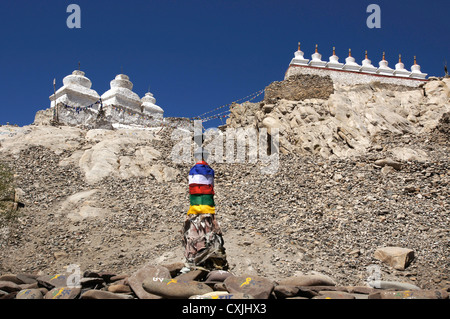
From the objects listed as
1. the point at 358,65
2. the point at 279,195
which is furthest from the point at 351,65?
the point at 279,195

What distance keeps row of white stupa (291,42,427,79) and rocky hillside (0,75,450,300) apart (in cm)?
344

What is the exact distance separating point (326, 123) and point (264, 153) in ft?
11.8

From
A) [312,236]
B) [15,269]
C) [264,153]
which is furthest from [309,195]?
[15,269]

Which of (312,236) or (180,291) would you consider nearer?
(180,291)

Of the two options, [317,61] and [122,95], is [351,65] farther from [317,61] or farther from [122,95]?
[122,95]

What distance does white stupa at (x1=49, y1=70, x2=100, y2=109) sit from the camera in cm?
2731

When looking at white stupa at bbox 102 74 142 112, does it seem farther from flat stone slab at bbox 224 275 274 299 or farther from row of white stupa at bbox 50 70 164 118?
flat stone slab at bbox 224 275 274 299

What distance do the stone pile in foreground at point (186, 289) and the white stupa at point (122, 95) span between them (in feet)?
82.4

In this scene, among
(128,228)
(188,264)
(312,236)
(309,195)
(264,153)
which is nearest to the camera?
Answer: (188,264)

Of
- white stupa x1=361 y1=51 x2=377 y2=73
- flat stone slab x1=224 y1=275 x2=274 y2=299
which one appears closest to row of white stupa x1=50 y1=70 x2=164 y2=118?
white stupa x1=361 y1=51 x2=377 y2=73

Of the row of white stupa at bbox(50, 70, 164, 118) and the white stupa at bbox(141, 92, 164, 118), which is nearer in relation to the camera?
the row of white stupa at bbox(50, 70, 164, 118)

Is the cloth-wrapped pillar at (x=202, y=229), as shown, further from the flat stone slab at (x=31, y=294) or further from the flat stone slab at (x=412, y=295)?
the flat stone slab at (x=412, y=295)

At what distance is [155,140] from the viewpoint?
18625 mm
